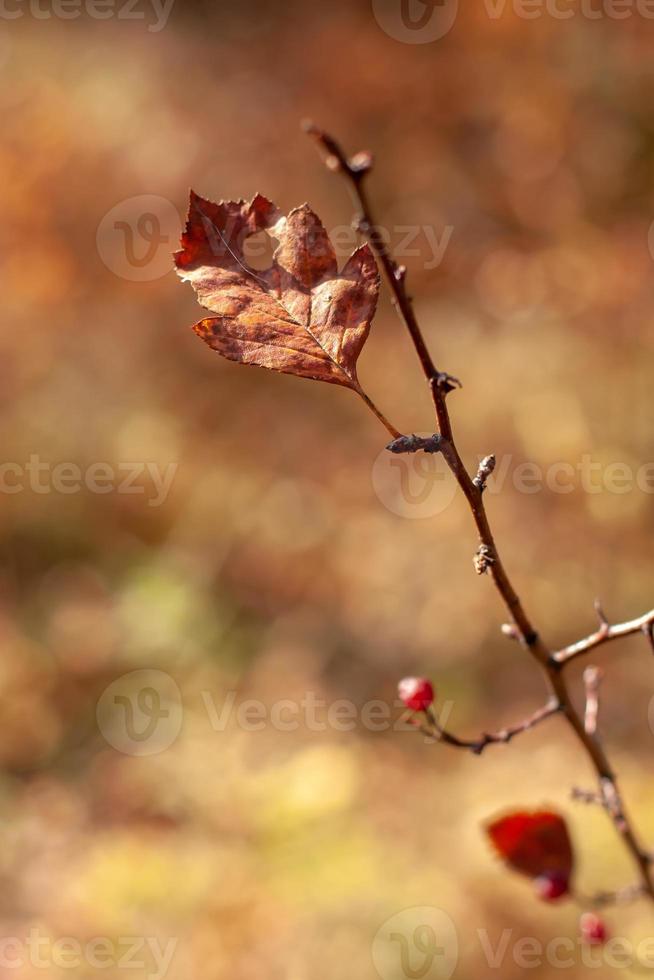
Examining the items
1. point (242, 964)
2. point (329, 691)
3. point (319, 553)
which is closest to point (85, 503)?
point (319, 553)

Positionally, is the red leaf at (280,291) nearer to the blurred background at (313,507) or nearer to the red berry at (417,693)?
the red berry at (417,693)

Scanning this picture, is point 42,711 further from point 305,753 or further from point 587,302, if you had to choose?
point 587,302

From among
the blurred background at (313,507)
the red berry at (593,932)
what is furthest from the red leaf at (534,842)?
the blurred background at (313,507)

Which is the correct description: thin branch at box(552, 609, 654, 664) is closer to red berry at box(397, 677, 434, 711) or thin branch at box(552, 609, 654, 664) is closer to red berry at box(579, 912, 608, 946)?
red berry at box(397, 677, 434, 711)

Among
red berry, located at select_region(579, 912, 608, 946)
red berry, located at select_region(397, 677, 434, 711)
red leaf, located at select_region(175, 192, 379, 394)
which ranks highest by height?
red leaf, located at select_region(175, 192, 379, 394)

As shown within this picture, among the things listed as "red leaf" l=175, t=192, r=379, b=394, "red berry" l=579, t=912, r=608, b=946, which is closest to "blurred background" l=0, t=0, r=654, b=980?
"red berry" l=579, t=912, r=608, b=946

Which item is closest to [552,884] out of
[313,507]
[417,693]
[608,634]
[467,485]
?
[417,693]
